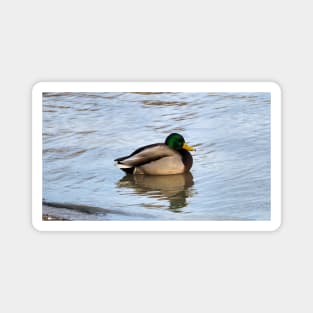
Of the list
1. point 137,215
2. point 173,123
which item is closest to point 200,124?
point 173,123

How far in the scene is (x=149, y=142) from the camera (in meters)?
6.14

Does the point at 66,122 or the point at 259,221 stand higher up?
the point at 66,122

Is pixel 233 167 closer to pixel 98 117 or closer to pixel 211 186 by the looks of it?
pixel 211 186

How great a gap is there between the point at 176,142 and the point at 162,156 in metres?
0.09

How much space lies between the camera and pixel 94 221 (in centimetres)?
612

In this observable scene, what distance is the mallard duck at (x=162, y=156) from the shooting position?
6.13 m

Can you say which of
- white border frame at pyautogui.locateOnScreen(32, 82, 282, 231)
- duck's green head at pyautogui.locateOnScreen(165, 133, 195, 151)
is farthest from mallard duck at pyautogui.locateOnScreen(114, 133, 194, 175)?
white border frame at pyautogui.locateOnScreen(32, 82, 282, 231)

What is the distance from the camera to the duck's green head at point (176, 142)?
613cm

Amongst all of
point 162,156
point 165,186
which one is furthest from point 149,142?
point 165,186

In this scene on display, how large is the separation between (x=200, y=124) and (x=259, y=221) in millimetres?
512

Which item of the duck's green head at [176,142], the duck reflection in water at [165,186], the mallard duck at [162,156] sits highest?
the duck's green head at [176,142]

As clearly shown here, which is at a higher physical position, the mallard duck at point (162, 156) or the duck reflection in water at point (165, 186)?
the mallard duck at point (162, 156)
